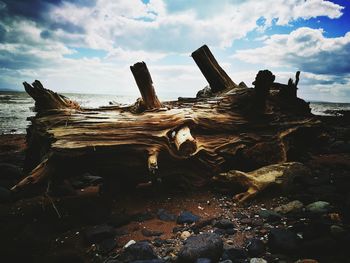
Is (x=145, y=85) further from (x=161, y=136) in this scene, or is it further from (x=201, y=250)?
(x=201, y=250)

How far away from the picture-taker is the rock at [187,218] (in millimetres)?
4152

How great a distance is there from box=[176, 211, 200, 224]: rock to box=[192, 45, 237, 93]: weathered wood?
3.94 m

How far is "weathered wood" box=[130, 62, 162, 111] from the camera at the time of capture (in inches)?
194

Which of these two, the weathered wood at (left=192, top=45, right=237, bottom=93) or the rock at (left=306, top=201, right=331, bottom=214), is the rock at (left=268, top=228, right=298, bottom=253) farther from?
the weathered wood at (left=192, top=45, right=237, bottom=93)

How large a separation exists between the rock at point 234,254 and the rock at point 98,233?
5.70 feet

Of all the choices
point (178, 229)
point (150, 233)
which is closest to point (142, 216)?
point (150, 233)

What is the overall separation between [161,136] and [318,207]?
2945mm

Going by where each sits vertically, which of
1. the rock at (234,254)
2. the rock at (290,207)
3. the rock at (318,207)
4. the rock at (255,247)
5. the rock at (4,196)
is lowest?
the rock at (4,196)

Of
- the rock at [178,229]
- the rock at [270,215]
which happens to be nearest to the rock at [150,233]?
the rock at [178,229]

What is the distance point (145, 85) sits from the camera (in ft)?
16.5

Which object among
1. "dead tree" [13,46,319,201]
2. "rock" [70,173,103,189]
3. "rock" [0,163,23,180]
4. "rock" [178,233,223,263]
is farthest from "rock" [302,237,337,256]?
"rock" [0,163,23,180]

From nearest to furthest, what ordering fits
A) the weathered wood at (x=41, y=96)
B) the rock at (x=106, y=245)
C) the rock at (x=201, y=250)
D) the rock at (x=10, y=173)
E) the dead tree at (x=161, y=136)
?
the rock at (x=201, y=250) < the rock at (x=106, y=245) < the dead tree at (x=161, y=136) < the weathered wood at (x=41, y=96) < the rock at (x=10, y=173)

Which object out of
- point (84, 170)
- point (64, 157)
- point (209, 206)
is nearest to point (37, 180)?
point (64, 157)

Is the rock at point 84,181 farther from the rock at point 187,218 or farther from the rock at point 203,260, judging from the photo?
the rock at point 203,260
